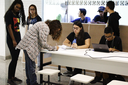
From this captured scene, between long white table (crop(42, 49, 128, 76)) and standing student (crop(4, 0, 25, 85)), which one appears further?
standing student (crop(4, 0, 25, 85))

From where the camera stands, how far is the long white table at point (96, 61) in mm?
2816

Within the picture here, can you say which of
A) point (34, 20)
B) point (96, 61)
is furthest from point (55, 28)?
point (34, 20)

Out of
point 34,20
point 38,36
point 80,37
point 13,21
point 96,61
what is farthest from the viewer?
point 34,20

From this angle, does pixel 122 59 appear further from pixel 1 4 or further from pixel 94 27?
pixel 1 4

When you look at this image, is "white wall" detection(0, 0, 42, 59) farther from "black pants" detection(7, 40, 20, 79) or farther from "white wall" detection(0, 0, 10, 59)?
"black pants" detection(7, 40, 20, 79)

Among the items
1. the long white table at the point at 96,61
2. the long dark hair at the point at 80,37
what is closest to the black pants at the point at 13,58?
the long white table at the point at 96,61

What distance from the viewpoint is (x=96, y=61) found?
3.00 m

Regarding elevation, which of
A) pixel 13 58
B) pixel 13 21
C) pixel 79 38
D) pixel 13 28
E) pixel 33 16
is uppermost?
pixel 33 16

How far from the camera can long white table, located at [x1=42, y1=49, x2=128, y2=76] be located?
2.82 m

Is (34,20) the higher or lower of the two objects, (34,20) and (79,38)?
the higher

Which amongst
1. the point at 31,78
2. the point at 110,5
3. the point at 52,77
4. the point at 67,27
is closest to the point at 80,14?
the point at 67,27

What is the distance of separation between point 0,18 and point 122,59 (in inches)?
167

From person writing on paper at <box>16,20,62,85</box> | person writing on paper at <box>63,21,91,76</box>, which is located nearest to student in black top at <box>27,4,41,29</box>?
person writing on paper at <box>63,21,91,76</box>

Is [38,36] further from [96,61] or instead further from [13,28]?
[96,61]
